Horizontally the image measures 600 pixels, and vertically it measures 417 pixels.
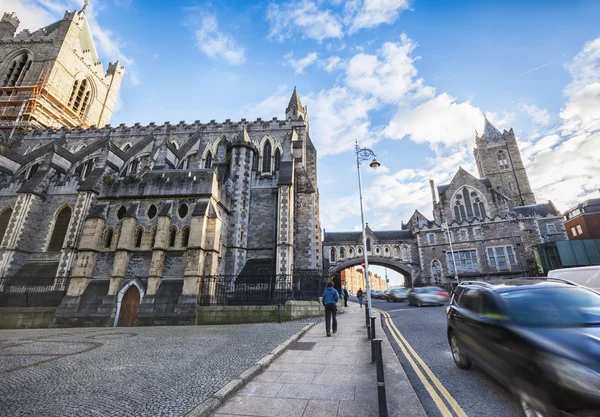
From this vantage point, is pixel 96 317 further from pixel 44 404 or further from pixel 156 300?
pixel 44 404

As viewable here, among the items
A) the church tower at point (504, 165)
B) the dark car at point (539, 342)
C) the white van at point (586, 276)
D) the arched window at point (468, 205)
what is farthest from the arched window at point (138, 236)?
the church tower at point (504, 165)

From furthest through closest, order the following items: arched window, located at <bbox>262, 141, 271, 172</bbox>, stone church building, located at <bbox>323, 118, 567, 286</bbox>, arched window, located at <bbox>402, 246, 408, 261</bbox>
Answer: arched window, located at <bbox>402, 246, 408, 261</bbox>, stone church building, located at <bbox>323, 118, 567, 286</bbox>, arched window, located at <bbox>262, 141, 271, 172</bbox>

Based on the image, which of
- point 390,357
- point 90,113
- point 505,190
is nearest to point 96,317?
point 390,357

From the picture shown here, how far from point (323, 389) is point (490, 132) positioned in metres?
60.5

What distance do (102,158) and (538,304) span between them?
2370cm

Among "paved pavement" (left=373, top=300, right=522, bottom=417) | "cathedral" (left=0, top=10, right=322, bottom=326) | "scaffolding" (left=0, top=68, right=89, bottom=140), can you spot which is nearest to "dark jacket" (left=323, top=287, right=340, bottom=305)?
"paved pavement" (left=373, top=300, right=522, bottom=417)

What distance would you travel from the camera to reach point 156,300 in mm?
12711

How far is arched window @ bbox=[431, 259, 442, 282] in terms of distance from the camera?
110 feet

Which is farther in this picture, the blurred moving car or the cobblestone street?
the blurred moving car

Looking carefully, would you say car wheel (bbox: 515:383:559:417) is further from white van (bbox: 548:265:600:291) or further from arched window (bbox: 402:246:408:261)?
arched window (bbox: 402:246:408:261)

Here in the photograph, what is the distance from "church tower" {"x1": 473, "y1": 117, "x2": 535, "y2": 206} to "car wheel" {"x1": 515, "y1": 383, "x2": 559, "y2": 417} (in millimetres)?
50919

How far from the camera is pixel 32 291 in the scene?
47.3 feet

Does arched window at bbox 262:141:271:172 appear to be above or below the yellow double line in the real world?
above

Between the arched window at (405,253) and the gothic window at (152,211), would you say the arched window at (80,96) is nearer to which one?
the gothic window at (152,211)
